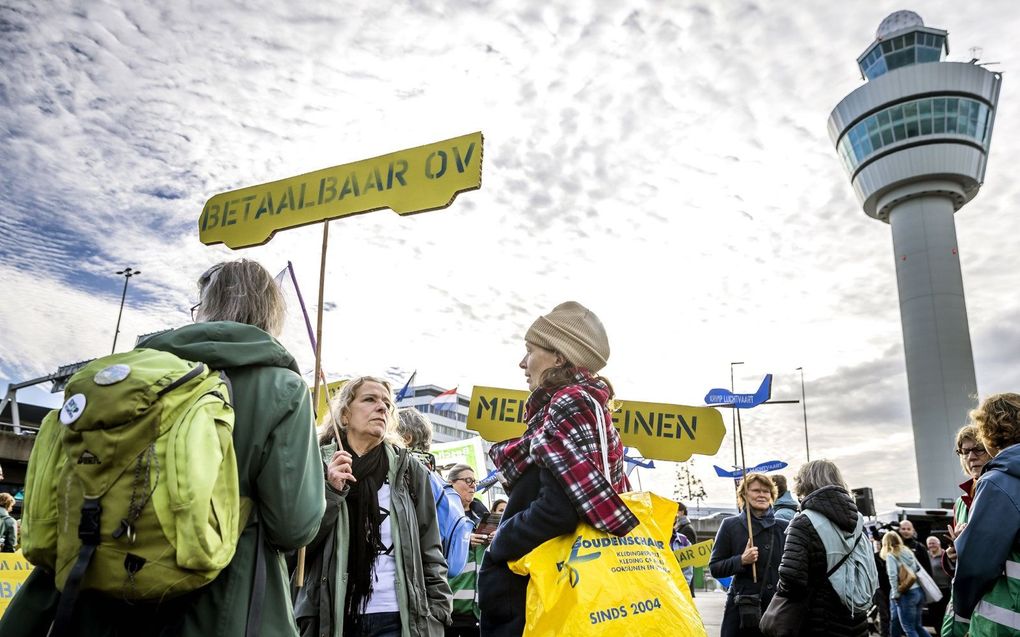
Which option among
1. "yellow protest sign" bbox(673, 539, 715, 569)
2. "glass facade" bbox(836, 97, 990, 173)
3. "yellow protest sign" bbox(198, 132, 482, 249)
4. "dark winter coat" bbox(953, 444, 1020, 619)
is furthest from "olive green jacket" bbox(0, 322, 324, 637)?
"glass facade" bbox(836, 97, 990, 173)

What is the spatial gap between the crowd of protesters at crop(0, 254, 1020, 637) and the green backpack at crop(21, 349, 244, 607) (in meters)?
0.13

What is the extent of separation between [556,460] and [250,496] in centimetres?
111

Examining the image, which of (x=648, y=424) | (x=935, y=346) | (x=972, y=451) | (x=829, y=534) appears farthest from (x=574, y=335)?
(x=935, y=346)

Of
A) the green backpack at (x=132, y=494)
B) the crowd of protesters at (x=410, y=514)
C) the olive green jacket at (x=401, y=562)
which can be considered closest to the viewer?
the green backpack at (x=132, y=494)

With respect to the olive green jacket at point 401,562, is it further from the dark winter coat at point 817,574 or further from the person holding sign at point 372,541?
the dark winter coat at point 817,574

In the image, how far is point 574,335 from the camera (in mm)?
3154

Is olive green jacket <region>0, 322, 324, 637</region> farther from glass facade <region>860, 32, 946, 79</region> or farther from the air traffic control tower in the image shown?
glass facade <region>860, 32, 946, 79</region>

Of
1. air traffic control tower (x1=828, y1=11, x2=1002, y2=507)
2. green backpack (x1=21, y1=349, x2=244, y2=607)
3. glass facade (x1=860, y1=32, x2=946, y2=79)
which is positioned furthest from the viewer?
glass facade (x1=860, y1=32, x2=946, y2=79)

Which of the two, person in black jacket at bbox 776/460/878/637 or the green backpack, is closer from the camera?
the green backpack

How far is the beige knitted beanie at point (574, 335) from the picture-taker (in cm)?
315

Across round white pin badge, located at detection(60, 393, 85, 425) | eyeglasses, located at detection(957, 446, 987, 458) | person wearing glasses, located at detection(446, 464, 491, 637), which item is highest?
eyeglasses, located at detection(957, 446, 987, 458)

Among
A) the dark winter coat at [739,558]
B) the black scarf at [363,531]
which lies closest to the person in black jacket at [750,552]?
the dark winter coat at [739,558]

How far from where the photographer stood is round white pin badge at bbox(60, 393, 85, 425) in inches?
70.7

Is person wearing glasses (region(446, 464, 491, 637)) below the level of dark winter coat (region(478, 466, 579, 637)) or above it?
below
